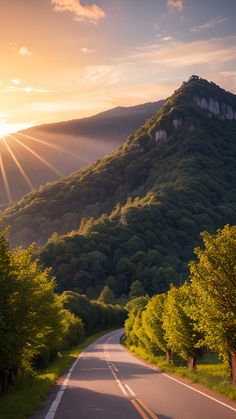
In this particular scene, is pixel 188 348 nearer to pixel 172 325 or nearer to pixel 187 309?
pixel 172 325

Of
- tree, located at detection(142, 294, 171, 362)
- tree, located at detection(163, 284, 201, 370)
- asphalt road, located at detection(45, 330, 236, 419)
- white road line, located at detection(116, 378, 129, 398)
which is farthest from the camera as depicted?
tree, located at detection(142, 294, 171, 362)

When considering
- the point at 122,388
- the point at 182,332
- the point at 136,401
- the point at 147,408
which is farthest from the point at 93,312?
the point at 147,408

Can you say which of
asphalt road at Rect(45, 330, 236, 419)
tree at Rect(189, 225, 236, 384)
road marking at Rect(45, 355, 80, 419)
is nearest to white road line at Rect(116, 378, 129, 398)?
asphalt road at Rect(45, 330, 236, 419)

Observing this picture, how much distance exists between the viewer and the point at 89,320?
119938 millimetres

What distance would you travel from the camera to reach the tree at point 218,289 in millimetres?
27688

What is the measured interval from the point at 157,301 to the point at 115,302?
129444 millimetres

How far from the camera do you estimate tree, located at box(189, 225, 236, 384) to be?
27688 mm

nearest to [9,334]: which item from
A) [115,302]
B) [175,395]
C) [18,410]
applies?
[18,410]

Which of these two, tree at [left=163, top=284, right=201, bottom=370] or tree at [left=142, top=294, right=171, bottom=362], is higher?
tree at [left=163, top=284, right=201, bottom=370]

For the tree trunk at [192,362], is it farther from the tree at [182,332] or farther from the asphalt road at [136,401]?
the asphalt road at [136,401]

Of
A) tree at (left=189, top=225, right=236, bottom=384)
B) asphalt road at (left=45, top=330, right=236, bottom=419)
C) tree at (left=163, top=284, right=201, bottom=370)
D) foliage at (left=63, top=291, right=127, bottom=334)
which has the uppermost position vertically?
tree at (left=189, top=225, right=236, bottom=384)

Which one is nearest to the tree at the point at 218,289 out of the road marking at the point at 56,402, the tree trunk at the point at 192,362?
the road marking at the point at 56,402

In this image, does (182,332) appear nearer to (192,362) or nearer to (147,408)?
(192,362)

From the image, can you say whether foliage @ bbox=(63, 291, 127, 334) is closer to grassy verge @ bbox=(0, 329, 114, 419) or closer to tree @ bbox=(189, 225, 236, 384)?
grassy verge @ bbox=(0, 329, 114, 419)
